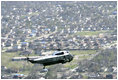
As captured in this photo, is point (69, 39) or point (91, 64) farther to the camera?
point (69, 39)

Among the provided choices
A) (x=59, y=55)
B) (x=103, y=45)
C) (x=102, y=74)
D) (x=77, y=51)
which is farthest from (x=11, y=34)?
(x=59, y=55)

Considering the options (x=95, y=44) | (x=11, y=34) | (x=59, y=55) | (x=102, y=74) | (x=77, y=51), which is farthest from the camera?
(x=11, y=34)

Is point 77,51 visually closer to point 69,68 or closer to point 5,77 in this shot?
point 69,68

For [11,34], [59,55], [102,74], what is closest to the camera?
[59,55]

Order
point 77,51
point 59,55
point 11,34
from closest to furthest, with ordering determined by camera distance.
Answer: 1. point 59,55
2. point 77,51
3. point 11,34

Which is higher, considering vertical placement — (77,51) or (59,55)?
(59,55)

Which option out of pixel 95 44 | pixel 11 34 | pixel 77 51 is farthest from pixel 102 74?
pixel 11 34

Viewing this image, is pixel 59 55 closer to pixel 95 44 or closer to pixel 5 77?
pixel 5 77

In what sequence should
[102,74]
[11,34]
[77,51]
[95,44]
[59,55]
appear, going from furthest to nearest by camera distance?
[11,34], [95,44], [77,51], [102,74], [59,55]

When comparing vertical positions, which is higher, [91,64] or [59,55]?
[59,55]
